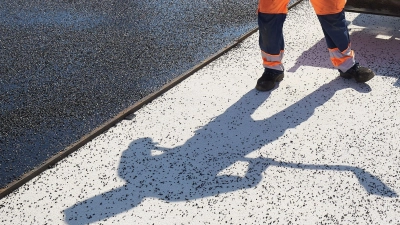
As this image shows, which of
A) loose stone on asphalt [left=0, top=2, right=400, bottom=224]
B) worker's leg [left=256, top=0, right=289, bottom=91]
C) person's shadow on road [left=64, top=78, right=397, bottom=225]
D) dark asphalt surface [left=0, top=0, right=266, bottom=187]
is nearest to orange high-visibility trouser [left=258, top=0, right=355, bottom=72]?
worker's leg [left=256, top=0, right=289, bottom=91]

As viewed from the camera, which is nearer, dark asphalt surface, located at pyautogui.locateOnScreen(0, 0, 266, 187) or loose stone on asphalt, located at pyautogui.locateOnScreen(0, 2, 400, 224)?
loose stone on asphalt, located at pyautogui.locateOnScreen(0, 2, 400, 224)

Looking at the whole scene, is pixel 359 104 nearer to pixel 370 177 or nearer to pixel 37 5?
pixel 370 177

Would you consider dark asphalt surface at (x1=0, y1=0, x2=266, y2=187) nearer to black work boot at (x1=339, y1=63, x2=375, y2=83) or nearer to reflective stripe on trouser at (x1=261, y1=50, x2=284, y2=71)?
reflective stripe on trouser at (x1=261, y1=50, x2=284, y2=71)

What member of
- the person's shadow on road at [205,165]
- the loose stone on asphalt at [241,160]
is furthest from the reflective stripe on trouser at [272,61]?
the person's shadow on road at [205,165]

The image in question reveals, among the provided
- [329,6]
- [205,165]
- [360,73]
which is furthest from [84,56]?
[360,73]

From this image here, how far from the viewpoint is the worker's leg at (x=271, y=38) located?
4129 mm

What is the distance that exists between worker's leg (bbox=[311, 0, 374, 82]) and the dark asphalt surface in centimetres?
120

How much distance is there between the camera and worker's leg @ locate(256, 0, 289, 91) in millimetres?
4129

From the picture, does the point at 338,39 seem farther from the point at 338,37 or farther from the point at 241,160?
the point at 241,160

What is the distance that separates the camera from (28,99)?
440 cm

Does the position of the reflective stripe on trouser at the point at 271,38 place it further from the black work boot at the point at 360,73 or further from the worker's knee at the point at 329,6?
the black work boot at the point at 360,73

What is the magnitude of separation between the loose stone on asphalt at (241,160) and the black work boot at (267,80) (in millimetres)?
64

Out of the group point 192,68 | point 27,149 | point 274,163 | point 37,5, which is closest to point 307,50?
point 192,68

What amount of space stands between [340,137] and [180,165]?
1.08 meters
